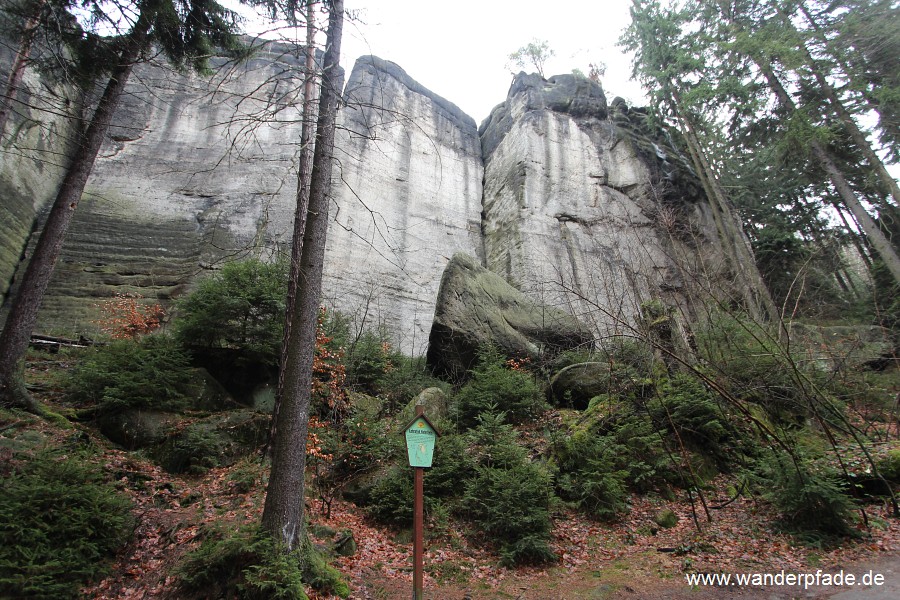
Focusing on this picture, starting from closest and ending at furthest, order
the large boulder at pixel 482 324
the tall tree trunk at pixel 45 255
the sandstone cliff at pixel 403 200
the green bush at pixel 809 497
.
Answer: the green bush at pixel 809 497 < the tall tree trunk at pixel 45 255 < the large boulder at pixel 482 324 < the sandstone cliff at pixel 403 200

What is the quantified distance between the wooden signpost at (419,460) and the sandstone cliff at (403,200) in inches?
348

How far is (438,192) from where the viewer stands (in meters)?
19.8

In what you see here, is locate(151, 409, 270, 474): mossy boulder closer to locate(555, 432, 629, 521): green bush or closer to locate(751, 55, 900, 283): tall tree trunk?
locate(555, 432, 629, 521): green bush

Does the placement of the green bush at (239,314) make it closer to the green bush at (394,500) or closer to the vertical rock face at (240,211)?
the green bush at (394,500)

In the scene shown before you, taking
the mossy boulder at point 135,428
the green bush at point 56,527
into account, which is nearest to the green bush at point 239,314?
the mossy boulder at point 135,428

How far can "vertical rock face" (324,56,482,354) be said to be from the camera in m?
15.8

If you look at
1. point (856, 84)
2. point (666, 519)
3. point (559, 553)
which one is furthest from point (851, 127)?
point (559, 553)

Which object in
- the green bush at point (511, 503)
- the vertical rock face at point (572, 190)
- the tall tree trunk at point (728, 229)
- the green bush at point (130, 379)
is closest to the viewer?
the green bush at point (511, 503)

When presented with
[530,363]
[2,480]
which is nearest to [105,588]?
[2,480]

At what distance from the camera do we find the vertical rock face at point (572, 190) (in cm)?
1762

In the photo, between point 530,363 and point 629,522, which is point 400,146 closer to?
point 530,363

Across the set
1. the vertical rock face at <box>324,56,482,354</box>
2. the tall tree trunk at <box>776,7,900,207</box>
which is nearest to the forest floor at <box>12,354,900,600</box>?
the vertical rock face at <box>324,56,482,354</box>

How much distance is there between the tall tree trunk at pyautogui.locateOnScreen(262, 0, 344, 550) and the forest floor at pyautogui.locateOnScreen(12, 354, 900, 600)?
90 centimetres

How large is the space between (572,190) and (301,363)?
54.9 feet
